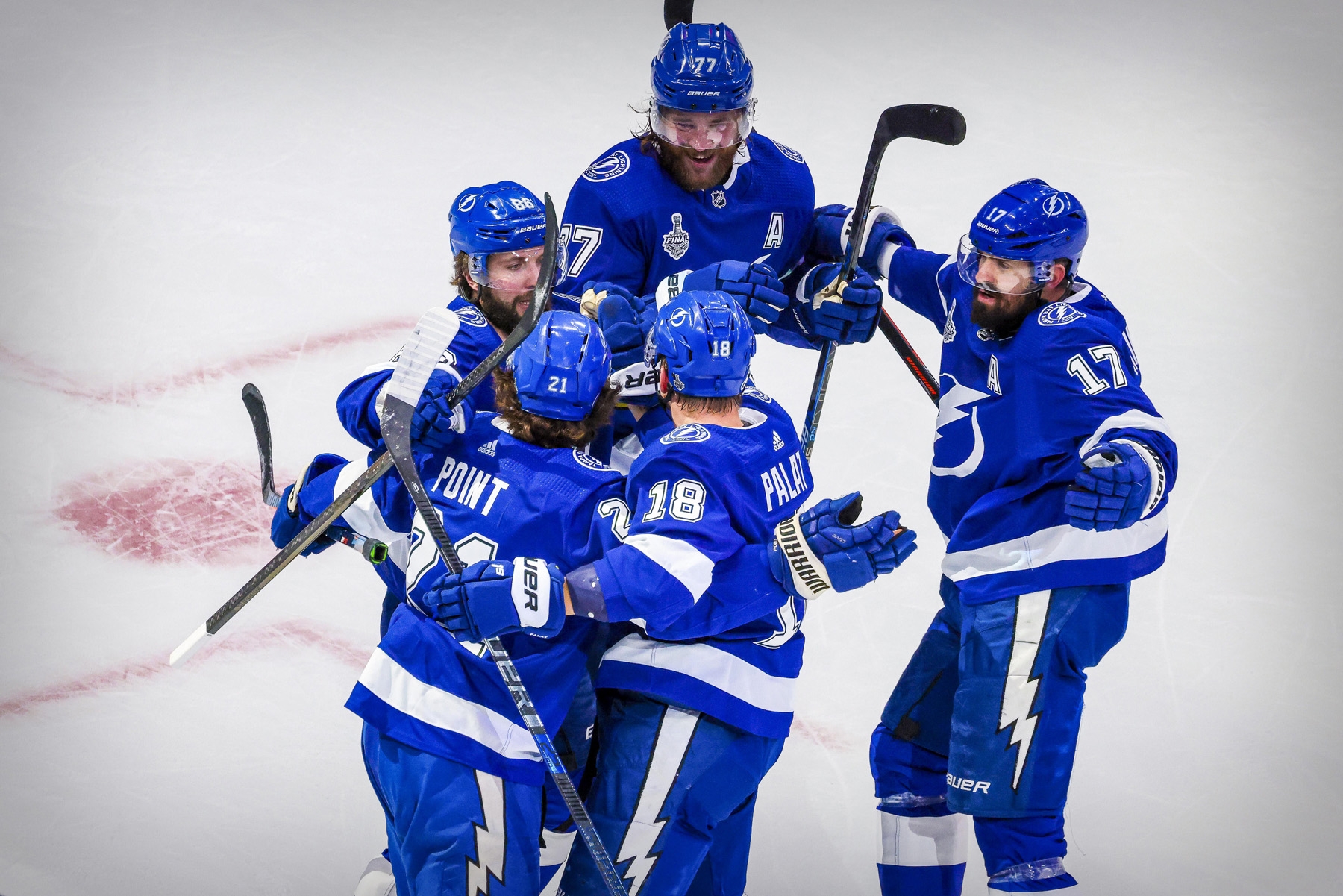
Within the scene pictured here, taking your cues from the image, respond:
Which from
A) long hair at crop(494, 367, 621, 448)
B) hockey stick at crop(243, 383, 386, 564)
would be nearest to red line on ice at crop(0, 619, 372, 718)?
hockey stick at crop(243, 383, 386, 564)

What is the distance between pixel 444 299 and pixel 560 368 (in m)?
2.97

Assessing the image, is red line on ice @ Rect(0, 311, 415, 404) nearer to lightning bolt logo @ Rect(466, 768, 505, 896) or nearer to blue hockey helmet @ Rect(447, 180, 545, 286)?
blue hockey helmet @ Rect(447, 180, 545, 286)

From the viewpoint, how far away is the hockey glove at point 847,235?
364cm

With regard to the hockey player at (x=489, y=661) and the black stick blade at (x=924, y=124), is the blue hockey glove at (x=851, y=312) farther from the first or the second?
the hockey player at (x=489, y=661)

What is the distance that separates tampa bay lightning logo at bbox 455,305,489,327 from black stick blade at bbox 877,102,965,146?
43.8 inches

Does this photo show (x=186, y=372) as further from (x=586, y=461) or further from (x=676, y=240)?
(x=586, y=461)

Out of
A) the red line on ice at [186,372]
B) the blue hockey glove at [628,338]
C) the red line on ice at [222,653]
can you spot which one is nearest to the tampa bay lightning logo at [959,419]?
the blue hockey glove at [628,338]

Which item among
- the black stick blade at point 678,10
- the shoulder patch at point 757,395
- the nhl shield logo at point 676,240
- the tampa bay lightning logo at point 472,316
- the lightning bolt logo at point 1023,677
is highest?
the black stick blade at point 678,10

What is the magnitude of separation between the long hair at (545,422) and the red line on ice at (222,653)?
1807 mm

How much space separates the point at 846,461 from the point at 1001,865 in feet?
6.56

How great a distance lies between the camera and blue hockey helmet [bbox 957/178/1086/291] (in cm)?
308

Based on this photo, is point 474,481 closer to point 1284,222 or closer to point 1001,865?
point 1001,865

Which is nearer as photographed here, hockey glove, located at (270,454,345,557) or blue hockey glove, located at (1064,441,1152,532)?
blue hockey glove, located at (1064,441,1152,532)

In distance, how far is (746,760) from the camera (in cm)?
286
